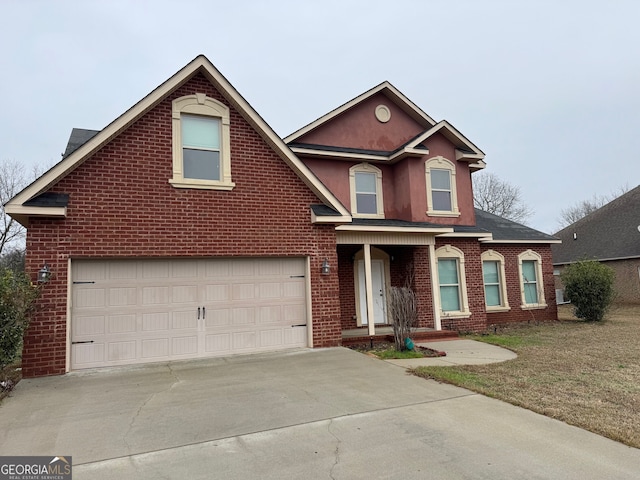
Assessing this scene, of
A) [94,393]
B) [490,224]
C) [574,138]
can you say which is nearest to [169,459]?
[94,393]

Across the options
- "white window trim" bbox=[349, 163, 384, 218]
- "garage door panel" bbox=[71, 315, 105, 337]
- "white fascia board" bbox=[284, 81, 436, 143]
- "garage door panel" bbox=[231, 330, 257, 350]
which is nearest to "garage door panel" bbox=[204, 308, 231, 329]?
"garage door panel" bbox=[231, 330, 257, 350]

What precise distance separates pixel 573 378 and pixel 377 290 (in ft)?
21.3

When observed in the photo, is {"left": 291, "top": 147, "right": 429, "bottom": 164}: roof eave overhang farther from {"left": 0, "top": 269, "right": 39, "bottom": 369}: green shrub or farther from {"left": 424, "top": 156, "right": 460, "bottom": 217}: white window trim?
{"left": 0, "top": 269, "right": 39, "bottom": 369}: green shrub

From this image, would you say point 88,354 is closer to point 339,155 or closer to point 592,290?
point 339,155

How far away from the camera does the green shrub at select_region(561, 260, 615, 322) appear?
15273 millimetres

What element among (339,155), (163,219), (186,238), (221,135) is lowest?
(186,238)

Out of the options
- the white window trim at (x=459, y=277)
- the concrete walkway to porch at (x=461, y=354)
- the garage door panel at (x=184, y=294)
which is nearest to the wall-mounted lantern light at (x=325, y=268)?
the concrete walkway to porch at (x=461, y=354)

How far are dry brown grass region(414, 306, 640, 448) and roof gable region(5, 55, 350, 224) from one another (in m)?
4.56

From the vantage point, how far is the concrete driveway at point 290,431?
12.2ft

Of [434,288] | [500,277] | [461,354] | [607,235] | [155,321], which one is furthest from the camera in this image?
[607,235]

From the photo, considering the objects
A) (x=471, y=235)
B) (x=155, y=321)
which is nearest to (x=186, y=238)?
(x=155, y=321)

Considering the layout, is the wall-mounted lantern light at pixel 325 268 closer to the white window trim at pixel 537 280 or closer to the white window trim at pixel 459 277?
the white window trim at pixel 459 277

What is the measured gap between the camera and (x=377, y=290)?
12.9 meters

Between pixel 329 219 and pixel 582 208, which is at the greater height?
pixel 582 208
